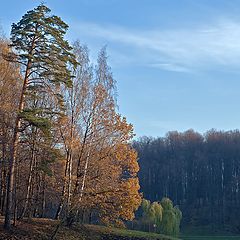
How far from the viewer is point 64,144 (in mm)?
26594

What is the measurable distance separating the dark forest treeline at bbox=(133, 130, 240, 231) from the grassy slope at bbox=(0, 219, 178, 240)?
6455 cm

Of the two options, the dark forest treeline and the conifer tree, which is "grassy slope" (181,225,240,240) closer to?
the dark forest treeline

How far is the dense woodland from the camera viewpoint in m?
22.1

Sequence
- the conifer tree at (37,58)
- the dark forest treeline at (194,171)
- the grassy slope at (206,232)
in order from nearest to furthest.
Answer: the conifer tree at (37,58), the grassy slope at (206,232), the dark forest treeline at (194,171)

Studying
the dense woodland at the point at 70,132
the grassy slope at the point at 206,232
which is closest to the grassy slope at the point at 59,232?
the dense woodland at the point at 70,132

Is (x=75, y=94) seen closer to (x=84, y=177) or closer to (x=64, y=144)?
(x=64, y=144)

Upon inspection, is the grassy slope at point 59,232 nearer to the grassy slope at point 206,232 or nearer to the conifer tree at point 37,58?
the conifer tree at point 37,58

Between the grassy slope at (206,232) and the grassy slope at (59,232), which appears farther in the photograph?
Answer: the grassy slope at (206,232)

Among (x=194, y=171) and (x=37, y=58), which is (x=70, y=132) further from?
(x=194, y=171)

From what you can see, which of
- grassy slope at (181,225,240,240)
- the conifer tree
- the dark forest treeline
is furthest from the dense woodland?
the dark forest treeline

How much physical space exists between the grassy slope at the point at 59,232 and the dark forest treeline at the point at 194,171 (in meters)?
64.5

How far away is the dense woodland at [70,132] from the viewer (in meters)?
22.1

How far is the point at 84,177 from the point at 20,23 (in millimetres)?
9251

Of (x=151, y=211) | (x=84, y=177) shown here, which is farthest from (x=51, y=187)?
(x=151, y=211)
